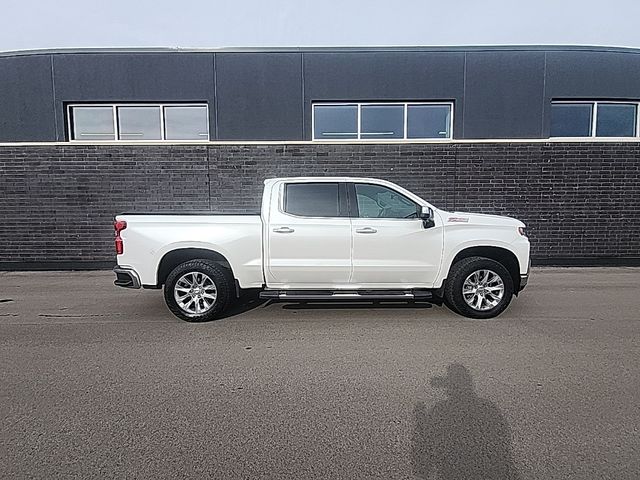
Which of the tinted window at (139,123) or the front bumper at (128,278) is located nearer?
the front bumper at (128,278)

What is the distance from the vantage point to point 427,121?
11609mm

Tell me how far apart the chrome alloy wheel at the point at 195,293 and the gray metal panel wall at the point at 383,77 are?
20.7 ft

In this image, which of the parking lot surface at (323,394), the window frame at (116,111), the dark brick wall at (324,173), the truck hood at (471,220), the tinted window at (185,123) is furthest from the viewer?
the tinted window at (185,123)

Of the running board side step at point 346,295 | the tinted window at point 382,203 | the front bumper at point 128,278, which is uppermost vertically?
the tinted window at point 382,203

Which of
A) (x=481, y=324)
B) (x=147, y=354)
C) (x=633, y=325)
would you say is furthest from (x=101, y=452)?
(x=633, y=325)

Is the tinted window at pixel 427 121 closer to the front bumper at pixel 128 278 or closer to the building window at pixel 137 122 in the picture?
the building window at pixel 137 122

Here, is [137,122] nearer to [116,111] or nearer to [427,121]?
[116,111]

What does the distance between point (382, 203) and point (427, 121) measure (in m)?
6.17

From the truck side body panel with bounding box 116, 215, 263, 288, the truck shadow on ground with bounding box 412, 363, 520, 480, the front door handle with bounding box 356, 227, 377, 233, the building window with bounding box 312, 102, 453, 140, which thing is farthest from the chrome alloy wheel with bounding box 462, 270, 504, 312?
the building window with bounding box 312, 102, 453, 140

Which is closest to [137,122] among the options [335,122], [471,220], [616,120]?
[335,122]

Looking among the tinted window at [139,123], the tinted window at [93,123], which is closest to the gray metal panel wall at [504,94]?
the tinted window at [139,123]

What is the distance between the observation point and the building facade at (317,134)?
422 inches

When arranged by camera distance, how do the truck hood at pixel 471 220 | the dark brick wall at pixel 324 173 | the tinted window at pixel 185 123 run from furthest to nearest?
1. the tinted window at pixel 185 123
2. the dark brick wall at pixel 324 173
3. the truck hood at pixel 471 220

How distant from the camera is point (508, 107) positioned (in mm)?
11250
